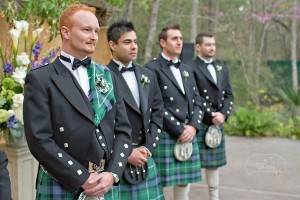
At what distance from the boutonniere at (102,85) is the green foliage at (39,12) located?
5.19 feet

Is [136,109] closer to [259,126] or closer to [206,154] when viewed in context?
[206,154]

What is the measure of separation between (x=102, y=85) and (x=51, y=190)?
59 cm

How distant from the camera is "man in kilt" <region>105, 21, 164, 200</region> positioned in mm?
3152

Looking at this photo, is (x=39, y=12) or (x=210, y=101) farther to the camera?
(x=210, y=101)

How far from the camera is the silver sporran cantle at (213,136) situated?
4578mm

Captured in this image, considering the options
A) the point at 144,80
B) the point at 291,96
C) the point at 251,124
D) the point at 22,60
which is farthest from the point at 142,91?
the point at 291,96

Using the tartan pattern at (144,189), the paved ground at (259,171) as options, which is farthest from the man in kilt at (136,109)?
the paved ground at (259,171)

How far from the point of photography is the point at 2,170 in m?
1.65

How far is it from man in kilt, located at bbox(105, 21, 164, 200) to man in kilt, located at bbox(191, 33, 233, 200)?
1.28 meters

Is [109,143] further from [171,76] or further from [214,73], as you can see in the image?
[214,73]

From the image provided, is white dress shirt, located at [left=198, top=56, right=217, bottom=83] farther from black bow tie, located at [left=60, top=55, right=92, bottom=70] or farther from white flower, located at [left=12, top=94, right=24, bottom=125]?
black bow tie, located at [left=60, top=55, right=92, bottom=70]

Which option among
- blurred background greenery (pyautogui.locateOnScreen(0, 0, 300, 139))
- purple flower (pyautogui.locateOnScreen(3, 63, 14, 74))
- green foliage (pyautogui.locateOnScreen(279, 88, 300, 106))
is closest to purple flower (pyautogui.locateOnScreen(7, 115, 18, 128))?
purple flower (pyautogui.locateOnScreen(3, 63, 14, 74))

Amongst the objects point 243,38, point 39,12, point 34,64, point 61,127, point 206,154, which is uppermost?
point 243,38

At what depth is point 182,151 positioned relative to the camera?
403 cm
